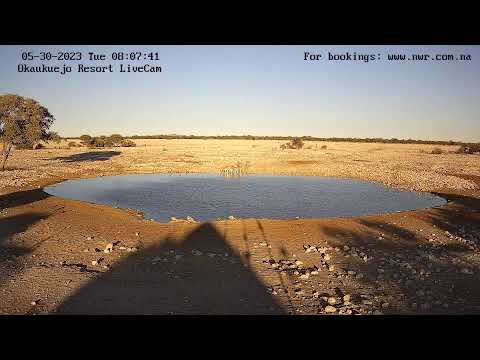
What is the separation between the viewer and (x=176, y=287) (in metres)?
7.97

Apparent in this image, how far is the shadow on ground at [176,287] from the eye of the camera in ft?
23.0

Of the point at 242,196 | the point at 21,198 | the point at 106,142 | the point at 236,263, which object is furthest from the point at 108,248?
the point at 106,142

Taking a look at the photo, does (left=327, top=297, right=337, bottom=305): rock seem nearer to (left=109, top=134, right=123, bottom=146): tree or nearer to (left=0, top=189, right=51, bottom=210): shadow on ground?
(left=0, top=189, right=51, bottom=210): shadow on ground

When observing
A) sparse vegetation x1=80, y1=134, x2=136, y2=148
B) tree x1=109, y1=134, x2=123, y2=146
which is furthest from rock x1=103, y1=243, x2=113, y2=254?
tree x1=109, y1=134, x2=123, y2=146

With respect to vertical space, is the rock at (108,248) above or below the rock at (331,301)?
above

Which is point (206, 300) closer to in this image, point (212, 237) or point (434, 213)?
A: point (212, 237)

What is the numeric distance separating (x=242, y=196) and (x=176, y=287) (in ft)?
41.8

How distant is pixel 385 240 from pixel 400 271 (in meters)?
2.87

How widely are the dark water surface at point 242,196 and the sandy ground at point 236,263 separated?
2.13 m

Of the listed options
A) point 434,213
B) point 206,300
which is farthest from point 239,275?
point 434,213

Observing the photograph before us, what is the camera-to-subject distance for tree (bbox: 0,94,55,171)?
27.9 meters

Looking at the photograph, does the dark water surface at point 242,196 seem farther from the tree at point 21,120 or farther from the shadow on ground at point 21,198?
the tree at point 21,120

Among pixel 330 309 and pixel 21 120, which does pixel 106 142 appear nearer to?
pixel 21 120

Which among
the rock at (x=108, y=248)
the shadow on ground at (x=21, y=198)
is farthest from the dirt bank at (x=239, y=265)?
the shadow on ground at (x=21, y=198)
